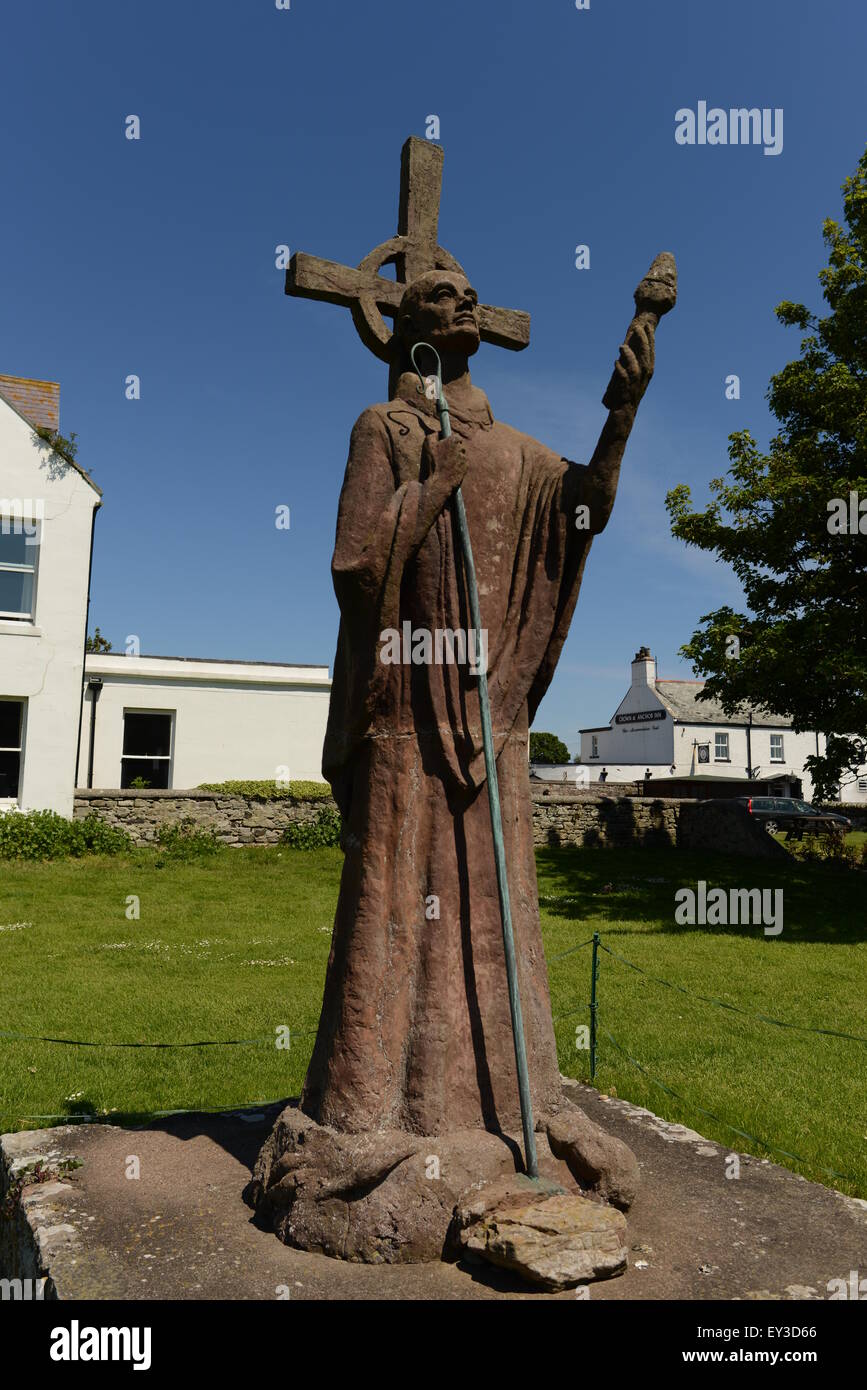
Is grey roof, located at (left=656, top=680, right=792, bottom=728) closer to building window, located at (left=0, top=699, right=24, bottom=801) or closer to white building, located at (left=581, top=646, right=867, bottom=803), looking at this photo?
white building, located at (left=581, top=646, right=867, bottom=803)

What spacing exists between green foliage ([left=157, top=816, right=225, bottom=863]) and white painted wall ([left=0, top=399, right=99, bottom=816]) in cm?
189

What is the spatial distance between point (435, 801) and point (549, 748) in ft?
167

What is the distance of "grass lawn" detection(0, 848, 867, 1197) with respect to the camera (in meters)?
7.07

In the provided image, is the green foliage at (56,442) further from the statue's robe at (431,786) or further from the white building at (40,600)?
the statue's robe at (431,786)

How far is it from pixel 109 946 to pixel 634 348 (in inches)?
408

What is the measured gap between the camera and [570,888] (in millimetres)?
17656

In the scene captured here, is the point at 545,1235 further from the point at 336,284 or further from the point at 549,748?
the point at 549,748

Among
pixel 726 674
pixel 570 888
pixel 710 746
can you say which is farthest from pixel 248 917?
pixel 710 746

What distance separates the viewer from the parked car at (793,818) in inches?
1011

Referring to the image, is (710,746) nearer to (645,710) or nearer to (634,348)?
(645,710)

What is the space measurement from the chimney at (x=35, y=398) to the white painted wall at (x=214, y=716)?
19.6 feet

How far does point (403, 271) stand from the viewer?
4.87 m

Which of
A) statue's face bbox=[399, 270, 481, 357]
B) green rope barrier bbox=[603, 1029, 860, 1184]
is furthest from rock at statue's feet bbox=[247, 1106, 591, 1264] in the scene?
statue's face bbox=[399, 270, 481, 357]

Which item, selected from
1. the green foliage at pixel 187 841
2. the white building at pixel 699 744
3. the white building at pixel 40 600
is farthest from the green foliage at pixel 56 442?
the white building at pixel 699 744
